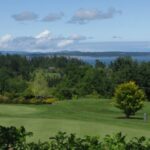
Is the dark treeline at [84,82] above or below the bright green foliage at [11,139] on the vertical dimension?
below

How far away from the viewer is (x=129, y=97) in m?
34.6

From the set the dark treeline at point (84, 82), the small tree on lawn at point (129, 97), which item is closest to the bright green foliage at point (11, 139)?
the small tree on lawn at point (129, 97)

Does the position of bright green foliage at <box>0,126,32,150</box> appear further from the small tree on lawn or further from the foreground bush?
the small tree on lawn

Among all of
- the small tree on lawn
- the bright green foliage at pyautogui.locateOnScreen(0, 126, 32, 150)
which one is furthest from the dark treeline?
the bright green foliage at pyautogui.locateOnScreen(0, 126, 32, 150)

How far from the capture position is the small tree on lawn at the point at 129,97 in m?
34.6

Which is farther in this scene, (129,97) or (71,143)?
(129,97)

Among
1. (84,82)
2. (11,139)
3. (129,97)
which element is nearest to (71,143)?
(11,139)

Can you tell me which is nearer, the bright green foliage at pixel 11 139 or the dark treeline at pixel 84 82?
the bright green foliage at pixel 11 139

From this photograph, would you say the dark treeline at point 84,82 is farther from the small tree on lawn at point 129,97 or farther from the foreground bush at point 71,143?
the foreground bush at point 71,143

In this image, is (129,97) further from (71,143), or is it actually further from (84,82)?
(84,82)

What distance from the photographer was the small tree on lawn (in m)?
34.6

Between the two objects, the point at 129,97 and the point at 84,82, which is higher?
the point at 129,97

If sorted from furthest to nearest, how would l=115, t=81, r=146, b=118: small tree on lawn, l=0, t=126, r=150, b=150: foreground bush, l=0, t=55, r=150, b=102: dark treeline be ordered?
l=0, t=55, r=150, b=102: dark treeline < l=115, t=81, r=146, b=118: small tree on lawn < l=0, t=126, r=150, b=150: foreground bush

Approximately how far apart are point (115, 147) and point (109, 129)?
36.2 ft
